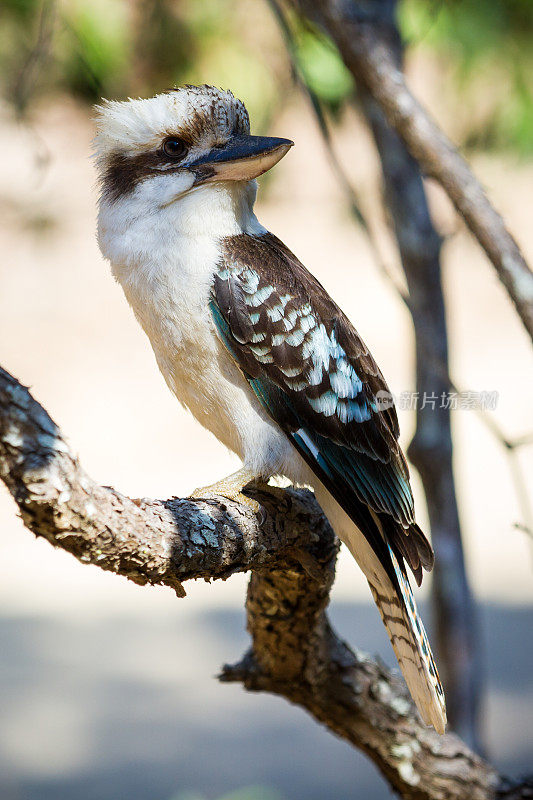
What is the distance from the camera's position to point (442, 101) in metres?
4.49

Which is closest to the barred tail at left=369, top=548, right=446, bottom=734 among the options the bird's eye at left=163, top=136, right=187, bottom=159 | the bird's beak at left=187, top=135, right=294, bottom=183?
the bird's beak at left=187, top=135, right=294, bottom=183

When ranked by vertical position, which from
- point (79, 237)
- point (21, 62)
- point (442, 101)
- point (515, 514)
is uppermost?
point (79, 237)

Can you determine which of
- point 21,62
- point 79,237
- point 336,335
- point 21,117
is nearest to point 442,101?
point 21,62

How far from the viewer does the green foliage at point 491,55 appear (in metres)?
3.75

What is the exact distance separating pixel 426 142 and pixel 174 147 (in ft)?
1.97

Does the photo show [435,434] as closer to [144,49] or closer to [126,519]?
[126,519]

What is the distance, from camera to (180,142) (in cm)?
203

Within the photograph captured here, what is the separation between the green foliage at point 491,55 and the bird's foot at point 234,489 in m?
2.33

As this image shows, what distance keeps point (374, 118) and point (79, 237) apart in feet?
26.5

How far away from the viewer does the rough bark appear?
279 centimetres

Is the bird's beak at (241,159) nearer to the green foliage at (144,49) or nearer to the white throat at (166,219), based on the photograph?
the white throat at (166,219)

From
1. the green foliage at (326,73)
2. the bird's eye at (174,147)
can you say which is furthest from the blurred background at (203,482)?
the bird's eye at (174,147)

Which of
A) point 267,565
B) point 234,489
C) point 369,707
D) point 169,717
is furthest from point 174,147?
point 169,717

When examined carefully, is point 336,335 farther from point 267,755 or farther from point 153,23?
point 267,755
